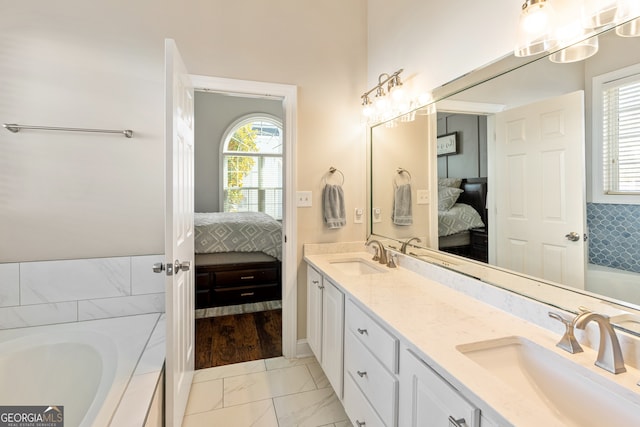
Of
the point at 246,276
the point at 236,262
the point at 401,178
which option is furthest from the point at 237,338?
the point at 401,178

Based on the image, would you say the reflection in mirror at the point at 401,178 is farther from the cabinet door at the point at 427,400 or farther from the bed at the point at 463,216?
the cabinet door at the point at 427,400

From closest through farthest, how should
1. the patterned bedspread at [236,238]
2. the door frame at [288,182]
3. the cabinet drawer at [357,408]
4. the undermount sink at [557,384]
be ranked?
the undermount sink at [557,384] → the cabinet drawer at [357,408] → the door frame at [288,182] → the patterned bedspread at [236,238]

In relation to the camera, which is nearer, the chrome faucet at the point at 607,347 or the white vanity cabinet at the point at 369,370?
the chrome faucet at the point at 607,347

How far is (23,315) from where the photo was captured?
1877 mm

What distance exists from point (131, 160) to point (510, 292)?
7.37 feet

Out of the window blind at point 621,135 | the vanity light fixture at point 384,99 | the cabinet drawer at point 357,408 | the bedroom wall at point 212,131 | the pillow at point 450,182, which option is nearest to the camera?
the window blind at point 621,135

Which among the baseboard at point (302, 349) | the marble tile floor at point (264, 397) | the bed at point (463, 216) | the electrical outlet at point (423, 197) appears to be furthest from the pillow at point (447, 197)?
the baseboard at point (302, 349)

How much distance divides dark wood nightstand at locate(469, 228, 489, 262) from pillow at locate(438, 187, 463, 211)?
21 centimetres

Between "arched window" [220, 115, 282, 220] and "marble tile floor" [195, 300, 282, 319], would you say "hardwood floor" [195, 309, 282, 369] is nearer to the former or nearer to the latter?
"marble tile floor" [195, 300, 282, 319]

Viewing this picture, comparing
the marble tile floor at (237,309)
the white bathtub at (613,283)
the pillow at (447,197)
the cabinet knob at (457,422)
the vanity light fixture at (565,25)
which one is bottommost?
the marble tile floor at (237,309)

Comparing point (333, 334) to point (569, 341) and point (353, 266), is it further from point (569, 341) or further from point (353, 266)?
point (569, 341)

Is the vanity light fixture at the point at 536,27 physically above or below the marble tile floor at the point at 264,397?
above

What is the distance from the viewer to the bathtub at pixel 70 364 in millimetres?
1506

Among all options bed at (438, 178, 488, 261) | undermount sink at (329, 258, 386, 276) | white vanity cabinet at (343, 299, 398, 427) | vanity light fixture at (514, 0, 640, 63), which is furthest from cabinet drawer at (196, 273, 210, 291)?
vanity light fixture at (514, 0, 640, 63)
